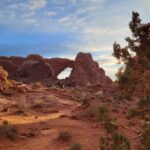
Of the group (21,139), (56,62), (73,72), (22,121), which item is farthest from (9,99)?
(56,62)

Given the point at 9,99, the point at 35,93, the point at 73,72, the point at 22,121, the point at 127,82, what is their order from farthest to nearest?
the point at 73,72, the point at 35,93, the point at 9,99, the point at 22,121, the point at 127,82

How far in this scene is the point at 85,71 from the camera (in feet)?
228

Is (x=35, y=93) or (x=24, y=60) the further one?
(x=24, y=60)

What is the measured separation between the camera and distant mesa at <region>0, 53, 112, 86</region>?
6762 cm

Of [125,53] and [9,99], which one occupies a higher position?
[125,53]

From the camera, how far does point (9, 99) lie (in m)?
34.8

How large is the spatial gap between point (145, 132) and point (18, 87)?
29.6 m

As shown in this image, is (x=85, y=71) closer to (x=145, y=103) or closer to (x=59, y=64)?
→ (x=59, y=64)

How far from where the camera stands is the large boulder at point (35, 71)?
A: 68.3 meters

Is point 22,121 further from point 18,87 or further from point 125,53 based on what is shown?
point 18,87

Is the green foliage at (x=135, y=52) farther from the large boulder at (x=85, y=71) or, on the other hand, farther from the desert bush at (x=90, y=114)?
the large boulder at (x=85, y=71)

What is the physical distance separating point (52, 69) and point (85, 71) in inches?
231

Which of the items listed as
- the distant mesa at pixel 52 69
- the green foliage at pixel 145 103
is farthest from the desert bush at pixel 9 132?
the distant mesa at pixel 52 69

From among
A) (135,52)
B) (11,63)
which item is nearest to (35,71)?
(11,63)
